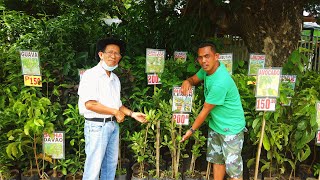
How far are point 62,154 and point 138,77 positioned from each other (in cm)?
103

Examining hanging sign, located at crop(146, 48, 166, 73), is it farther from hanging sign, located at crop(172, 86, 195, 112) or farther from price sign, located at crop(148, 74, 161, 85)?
hanging sign, located at crop(172, 86, 195, 112)

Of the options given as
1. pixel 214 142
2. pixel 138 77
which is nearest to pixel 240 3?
pixel 138 77

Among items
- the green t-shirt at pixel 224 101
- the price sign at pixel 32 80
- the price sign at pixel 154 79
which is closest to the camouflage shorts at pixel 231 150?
the green t-shirt at pixel 224 101

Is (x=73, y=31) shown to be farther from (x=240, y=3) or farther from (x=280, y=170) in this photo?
(x=280, y=170)

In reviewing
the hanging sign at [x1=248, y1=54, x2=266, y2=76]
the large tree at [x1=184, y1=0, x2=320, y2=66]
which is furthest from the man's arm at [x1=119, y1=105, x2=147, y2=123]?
the large tree at [x1=184, y1=0, x2=320, y2=66]

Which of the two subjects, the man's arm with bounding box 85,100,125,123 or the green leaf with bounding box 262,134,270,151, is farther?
the green leaf with bounding box 262,134,270,151

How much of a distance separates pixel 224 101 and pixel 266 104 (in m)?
0.38

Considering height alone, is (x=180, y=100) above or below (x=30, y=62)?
below

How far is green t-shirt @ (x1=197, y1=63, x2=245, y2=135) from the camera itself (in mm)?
2438

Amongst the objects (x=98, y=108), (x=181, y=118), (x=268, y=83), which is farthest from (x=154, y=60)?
(x=268, y=83)

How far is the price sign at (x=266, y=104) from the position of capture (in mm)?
2617

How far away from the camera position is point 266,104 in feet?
8.60

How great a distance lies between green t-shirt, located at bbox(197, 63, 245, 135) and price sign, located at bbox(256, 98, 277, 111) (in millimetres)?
180

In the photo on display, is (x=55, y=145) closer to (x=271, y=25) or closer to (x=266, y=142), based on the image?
(x=266, y=142)
